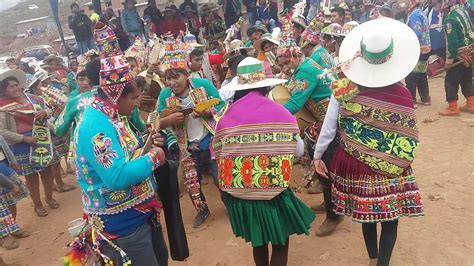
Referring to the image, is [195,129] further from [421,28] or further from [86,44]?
[86,44]

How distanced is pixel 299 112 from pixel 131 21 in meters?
9.98

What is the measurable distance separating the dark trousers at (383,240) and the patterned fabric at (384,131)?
1.65 feet

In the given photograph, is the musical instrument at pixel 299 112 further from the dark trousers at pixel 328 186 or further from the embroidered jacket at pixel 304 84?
the dark trousers at pixel 328 186

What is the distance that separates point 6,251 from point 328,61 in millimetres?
4818

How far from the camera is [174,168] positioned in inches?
118

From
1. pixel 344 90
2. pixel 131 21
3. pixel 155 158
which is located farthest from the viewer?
pixel 131 21

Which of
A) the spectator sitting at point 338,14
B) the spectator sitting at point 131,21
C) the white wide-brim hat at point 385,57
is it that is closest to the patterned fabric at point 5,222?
the white wide-brim hat at point 385,57

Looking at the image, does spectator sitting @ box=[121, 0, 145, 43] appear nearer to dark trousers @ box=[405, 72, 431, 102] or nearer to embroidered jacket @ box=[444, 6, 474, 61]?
dark trousers @ box=[405, 72, 431, 102]

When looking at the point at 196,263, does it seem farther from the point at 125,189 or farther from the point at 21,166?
the point at 21,166

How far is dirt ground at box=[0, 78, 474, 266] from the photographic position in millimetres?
3859

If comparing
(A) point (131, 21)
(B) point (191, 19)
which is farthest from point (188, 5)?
(A) point (131, 21)

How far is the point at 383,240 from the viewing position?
3.27m

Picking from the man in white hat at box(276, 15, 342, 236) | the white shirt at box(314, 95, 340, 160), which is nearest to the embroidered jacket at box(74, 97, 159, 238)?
the white shirt at box(314, 95, 340, 160)

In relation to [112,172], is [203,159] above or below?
below
